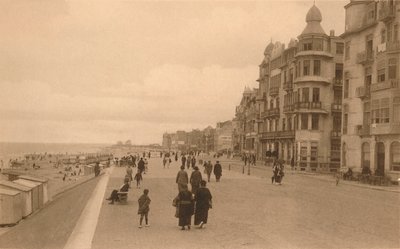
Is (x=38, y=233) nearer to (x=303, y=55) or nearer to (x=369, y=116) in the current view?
(x=369, y=116)

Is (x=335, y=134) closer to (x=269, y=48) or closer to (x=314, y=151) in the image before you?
(x=314, y=151)

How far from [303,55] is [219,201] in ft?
124

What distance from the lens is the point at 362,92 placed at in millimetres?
41656

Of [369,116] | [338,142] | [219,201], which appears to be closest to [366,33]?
[369,116]

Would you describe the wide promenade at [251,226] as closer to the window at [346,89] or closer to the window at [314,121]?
the window at [346,89]

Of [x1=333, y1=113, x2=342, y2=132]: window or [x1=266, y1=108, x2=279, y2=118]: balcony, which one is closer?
[x1=333, y1=113, x2=342, y2=132]: window

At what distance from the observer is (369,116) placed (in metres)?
41.6

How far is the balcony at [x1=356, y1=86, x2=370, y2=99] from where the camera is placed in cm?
4117

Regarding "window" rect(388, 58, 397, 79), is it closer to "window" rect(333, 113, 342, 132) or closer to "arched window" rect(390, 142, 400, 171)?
"arched window" rect(390, 142, 400, 171)

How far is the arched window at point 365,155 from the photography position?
4131 centimetres

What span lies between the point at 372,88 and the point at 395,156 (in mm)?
5916

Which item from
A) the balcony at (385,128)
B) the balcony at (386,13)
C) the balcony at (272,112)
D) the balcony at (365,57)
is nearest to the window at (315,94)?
the balcony at (272,112)

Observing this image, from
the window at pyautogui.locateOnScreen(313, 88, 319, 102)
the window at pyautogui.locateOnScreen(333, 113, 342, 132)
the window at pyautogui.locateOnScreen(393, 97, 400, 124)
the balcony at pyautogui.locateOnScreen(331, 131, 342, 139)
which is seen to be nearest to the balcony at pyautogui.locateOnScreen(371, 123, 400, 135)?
the window at pyautogui.locateOnScreen(393, 97, 400, 124)

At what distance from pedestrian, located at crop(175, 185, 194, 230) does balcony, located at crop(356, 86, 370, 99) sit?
101ft
